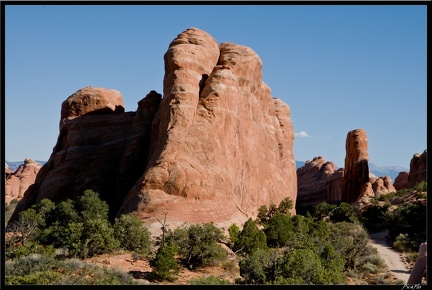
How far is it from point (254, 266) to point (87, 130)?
92.5ft

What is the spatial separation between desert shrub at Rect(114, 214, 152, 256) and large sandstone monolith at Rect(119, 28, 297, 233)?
2.41m

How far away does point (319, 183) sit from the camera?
98250mm

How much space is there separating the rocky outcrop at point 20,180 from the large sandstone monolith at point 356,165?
58.3 metres

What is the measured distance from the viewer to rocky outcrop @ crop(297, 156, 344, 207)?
299 ft

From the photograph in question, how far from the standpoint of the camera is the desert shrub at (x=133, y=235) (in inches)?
1111

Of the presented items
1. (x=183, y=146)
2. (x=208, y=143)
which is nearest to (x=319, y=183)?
(x=208, y=143)

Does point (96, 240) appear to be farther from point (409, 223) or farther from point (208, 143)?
point (409, 223)

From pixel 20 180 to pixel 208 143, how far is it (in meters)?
76.1

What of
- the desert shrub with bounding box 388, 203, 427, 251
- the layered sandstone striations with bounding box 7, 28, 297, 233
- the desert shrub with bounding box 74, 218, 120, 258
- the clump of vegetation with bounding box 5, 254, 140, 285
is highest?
the layered sandstone striations with bounding box 7, 28, 297, 233

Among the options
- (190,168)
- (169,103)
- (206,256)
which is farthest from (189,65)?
(206,256)

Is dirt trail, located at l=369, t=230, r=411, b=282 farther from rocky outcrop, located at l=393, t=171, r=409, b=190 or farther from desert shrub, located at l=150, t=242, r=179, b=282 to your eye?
rocky outcrop, located at l=393, t=171, r=409, b=190

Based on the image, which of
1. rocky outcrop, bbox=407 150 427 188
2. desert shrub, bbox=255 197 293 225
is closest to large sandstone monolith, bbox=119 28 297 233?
desert shrub, bbox=255 197 293 225

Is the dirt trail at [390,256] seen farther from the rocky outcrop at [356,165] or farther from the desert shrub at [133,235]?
the rocky outcrop at [356,165]

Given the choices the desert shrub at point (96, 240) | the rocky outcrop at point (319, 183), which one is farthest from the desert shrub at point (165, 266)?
the rocky outcrop at point (319, 183)
